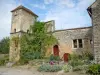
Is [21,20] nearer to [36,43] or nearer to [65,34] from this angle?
[36,43]

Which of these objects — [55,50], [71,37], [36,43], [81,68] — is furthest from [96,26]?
[36,43]

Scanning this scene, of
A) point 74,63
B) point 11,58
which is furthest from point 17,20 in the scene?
point 74,63

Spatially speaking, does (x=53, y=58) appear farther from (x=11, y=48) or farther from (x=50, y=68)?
(x=11, y=48)

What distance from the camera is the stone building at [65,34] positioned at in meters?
16.0

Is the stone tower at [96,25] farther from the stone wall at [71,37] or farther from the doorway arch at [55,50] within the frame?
the doorway arch at [55,50]

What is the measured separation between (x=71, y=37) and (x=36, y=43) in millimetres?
5787

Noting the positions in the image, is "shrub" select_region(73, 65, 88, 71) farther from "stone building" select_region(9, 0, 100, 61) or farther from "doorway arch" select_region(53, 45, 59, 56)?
"doorway arch" select_region(53, 45, 59, 56)

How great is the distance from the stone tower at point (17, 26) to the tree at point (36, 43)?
1138 millimetres

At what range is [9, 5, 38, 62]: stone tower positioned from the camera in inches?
960

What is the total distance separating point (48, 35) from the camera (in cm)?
2356

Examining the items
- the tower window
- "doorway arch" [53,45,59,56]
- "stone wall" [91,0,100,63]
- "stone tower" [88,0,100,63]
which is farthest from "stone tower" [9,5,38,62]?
"stone wall" [91,0,100,63]

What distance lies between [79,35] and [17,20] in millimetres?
11117

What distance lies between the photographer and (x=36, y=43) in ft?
77.5

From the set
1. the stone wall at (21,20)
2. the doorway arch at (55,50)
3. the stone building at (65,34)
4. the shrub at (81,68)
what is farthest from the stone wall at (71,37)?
the shrub at (81,68)
